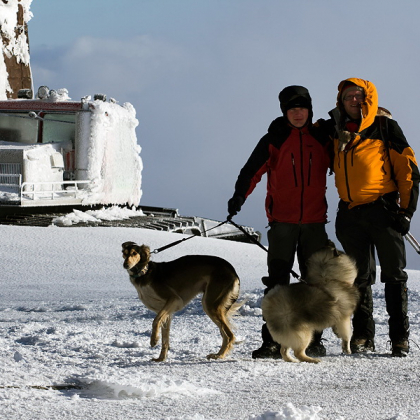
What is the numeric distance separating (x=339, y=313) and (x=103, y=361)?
1889 mm

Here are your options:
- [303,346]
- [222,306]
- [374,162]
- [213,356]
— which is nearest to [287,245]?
[222,306]

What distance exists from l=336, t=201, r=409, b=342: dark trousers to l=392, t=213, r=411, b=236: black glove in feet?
Result: 0.13

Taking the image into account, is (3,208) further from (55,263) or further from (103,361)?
(103,361)

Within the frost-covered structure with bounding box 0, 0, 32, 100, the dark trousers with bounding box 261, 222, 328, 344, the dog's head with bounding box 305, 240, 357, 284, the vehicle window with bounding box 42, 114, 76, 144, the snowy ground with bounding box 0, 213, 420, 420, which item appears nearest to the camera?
the snowy ground with bounding box 0, 213, 420, 420

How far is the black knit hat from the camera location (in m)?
5.50

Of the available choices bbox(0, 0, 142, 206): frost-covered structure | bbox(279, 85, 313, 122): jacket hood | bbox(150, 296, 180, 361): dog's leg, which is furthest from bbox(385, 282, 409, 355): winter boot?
bbox(0, 0, 142, 206): frost-covered structure

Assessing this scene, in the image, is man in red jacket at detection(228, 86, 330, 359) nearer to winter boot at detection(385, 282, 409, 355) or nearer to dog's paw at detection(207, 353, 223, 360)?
dog's paw at detection(207, 353, 223, 360)

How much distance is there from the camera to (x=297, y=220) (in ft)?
18.1

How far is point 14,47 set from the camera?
2538 cm

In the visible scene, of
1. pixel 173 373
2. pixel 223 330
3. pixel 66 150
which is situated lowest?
pixel 173 373

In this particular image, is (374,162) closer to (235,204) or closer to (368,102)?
(368,102)

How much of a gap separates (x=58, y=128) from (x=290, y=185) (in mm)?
15900

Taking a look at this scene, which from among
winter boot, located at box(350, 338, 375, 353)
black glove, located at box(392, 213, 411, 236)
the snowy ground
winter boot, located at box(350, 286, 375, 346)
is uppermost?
black glove, located at box(392, 213, 411, 236)

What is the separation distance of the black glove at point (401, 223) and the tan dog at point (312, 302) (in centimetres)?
50
